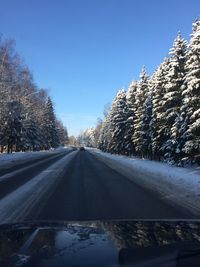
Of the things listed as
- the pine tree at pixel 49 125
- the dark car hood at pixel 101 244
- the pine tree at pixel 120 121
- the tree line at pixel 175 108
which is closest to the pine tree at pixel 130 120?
the tree line at pixel 175 108

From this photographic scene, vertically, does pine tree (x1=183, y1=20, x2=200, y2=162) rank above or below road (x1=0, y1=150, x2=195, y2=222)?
above

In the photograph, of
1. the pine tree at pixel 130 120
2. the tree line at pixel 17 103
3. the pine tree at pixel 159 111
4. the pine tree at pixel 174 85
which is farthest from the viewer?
the pine tree at pixel 130 120

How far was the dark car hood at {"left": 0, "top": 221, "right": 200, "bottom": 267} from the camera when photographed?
11.7 feet

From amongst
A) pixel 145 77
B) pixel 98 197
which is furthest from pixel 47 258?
pixel 145 77

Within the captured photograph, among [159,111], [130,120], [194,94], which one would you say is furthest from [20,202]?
[130,120]

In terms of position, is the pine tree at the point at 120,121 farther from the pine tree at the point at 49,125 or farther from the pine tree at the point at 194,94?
the pine tree at the point at 194,94

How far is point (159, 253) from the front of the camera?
3.68m

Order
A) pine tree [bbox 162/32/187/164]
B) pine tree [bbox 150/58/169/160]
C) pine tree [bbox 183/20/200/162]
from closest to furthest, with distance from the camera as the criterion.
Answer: pine tree [bbox 183/20/200/162] → pine tree [bbox 162/32/187/164] → pine tree [bbox 150/58/169/160]

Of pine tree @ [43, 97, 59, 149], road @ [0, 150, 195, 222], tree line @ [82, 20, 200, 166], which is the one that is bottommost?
road @ [0, 150, 195, 222]

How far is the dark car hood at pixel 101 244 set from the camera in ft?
11.7

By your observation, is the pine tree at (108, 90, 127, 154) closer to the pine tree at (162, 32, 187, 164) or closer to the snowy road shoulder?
the pine tree at (162, 32, 187, 164)

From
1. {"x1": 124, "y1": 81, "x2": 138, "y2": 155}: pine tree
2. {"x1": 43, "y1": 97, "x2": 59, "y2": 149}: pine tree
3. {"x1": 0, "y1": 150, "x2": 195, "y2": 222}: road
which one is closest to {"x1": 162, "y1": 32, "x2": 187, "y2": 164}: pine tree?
{"x1": 0, "y1": 150, "x2": 195, "y2": 222}: road

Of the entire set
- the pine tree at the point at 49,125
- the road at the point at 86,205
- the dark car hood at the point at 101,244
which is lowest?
the road at the point at 86,205

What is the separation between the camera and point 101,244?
14.0 ft
